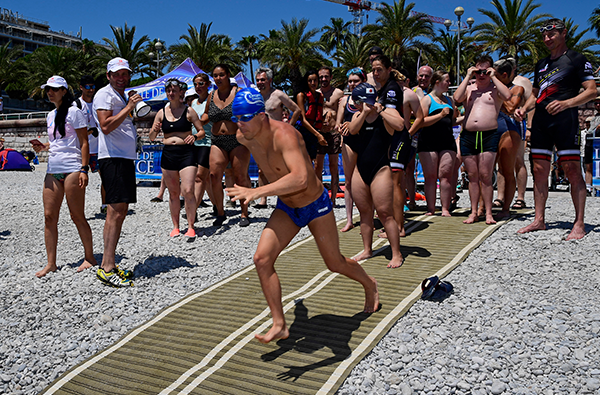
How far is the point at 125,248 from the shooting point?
6.62 metres

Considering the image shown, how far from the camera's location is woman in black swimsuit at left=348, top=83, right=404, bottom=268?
4.91 m

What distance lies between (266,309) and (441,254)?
218 centimetres

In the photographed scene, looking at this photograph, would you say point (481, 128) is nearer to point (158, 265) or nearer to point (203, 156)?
point (203, 156)

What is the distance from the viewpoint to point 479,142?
6613mm

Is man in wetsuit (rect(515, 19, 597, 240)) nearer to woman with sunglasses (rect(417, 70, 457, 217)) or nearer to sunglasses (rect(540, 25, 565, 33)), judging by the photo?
sunglasses (rect(540, 25, 565, 33))

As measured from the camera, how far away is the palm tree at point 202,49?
1711 inches

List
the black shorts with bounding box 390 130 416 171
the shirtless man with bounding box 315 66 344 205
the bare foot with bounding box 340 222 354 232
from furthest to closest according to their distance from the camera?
the shirtless man with bounding box 315 66 344 205 < the bare foot with bounding box 340 222 354 232 < the black shorts with bounding box 390 130 416 171

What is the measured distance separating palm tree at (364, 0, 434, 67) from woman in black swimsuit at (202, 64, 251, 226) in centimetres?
3190

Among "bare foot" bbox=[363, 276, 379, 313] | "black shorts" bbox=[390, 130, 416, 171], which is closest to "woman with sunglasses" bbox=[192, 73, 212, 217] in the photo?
"black shorts" bbox=[390, 130, 416, 171]

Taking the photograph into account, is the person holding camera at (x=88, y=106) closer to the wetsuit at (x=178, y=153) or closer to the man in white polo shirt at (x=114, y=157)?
the man in white polo shirt at (x=114, y=157)

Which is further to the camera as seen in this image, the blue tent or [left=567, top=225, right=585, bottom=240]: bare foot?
the blue tent

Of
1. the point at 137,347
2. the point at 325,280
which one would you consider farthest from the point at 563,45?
the point at 137,347

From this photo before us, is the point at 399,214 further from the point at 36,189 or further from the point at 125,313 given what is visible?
the point at 36,189

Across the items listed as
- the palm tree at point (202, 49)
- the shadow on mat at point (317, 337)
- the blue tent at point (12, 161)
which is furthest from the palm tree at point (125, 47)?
the shadow on mat at point (317, 337)
